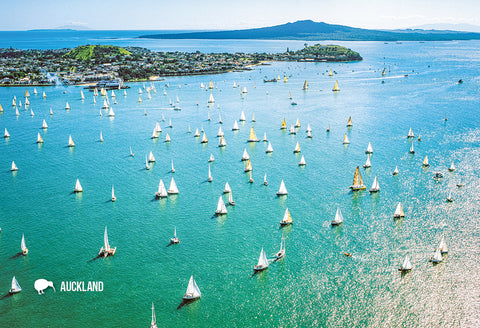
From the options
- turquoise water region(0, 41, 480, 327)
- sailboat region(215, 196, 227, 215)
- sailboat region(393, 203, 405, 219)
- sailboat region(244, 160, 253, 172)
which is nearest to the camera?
turquoise water region(0, 41, 480, 327)

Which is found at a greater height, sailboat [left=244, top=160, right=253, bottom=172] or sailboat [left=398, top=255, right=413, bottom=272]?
sailboat [left=244, top=160, right=253, bottom=172]

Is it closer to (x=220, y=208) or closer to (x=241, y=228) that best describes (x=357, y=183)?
(x=241, y=228)

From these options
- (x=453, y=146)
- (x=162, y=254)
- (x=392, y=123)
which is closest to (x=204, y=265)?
(x=162, y=254)

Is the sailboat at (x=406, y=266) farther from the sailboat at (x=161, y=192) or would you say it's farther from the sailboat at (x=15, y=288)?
the sailboat at (x=15, y=288)

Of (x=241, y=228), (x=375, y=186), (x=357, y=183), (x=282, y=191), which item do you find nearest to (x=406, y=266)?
(x=241, y=228)

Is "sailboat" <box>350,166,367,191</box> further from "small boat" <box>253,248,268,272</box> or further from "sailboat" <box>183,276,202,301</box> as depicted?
"sailboat" <box>183,276,202,301</box>

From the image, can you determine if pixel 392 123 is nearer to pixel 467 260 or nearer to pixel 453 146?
pixel 453 146

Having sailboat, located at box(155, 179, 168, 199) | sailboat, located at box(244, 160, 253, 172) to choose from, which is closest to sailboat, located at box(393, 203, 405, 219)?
sailboat, located at box(244, 160, 253, 172)

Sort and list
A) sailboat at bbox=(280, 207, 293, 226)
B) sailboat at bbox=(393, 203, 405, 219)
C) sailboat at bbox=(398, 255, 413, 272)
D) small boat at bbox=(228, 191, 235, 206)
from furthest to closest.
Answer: small boat at bbox=(228, 191, 235, 206)
sailboat at bbox=(393, 203, 405, 219)
sailboat at bbox=(280, 207, 293, 226)
sailboat at bbox=(398, 255, 413, 272)
